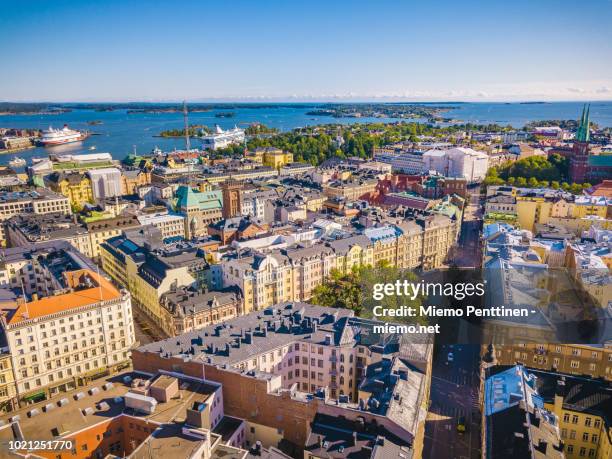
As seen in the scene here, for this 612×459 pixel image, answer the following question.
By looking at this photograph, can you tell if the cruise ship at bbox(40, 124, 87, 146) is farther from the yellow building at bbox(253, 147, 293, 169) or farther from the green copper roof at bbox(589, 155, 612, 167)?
the green copper roof at bbox(589, 155, 612, 167)

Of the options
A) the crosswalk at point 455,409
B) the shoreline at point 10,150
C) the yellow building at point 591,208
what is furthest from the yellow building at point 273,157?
the shoreline at point 10,150

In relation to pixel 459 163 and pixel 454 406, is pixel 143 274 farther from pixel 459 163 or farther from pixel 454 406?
pixel 459 163

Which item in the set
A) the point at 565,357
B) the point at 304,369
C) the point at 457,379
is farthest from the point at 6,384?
the point at 565,357

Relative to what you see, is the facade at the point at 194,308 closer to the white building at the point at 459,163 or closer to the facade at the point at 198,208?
the facade at the point at 198,208

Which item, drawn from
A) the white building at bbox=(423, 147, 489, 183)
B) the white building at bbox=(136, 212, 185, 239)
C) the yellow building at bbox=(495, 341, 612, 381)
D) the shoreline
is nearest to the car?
the yellow building at bbox=(495, 341, 612, 381)

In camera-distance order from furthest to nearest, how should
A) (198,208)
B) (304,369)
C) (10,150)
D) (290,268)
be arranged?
(10,150), (198,208), (290,268), (304,369)

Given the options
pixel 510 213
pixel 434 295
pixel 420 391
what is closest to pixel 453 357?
pixel 434 295

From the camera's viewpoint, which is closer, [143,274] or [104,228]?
[143,274]

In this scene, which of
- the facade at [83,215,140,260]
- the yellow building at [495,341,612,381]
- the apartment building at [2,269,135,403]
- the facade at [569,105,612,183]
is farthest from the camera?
the facade at [569,105,612,183]
